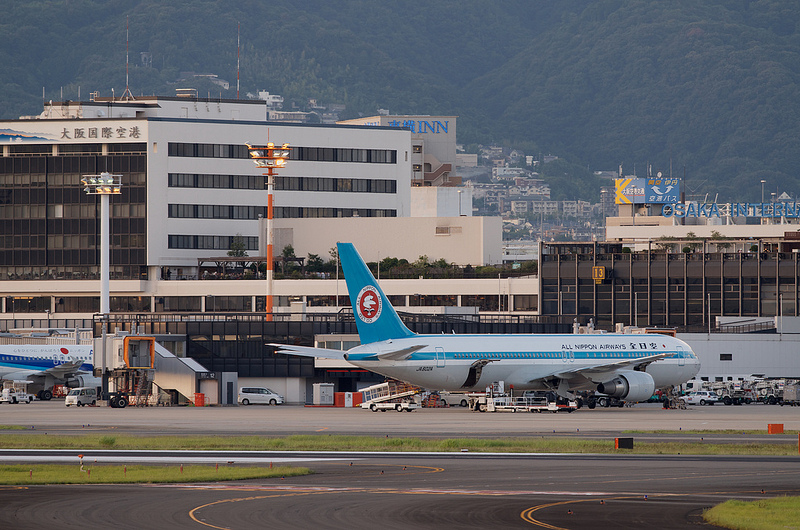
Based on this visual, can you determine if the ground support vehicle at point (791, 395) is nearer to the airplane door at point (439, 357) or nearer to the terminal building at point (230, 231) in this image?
the airplane door at point (439, 357)

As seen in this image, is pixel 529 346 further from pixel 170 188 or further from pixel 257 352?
pixel 170 188

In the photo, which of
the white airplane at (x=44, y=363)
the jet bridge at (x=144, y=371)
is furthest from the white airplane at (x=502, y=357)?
the white airplane at (x=44, y=363)

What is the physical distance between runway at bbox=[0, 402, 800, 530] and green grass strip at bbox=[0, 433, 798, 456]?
2069mm

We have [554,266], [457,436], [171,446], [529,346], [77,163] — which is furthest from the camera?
[77,163]

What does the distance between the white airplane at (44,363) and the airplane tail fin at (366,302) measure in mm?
36970

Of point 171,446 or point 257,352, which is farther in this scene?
point 257,352

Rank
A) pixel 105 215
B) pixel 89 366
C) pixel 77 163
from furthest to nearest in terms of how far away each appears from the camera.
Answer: pixel 77 163, pixel 105 215, pixel 89 366

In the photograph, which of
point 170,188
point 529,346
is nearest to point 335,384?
point 529,346

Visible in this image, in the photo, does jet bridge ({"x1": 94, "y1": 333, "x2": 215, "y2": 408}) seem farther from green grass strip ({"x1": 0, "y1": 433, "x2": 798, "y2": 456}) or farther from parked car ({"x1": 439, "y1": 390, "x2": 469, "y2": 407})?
green grass strip ({"x1": 0, "y1": 433, "x2": 798, "y2": 456})

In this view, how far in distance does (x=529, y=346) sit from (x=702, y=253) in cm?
5517

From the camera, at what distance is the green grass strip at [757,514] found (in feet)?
92.9

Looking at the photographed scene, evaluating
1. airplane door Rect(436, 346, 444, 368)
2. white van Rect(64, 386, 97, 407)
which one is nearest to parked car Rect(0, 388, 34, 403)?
white van Rect(64, 386, 97, 407)

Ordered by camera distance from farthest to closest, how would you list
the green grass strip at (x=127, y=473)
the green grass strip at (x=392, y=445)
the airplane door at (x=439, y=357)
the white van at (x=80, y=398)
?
the white van at (x=80, y=398) → the airplane door at (x=439, y=357) → the green grass strip at (x=392, y=445) → the green grass strip at (x=127, y=473)

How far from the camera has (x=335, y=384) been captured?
9450 cm
